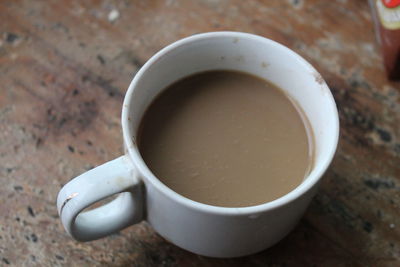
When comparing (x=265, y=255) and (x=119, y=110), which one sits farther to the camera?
(x=119, y=110)

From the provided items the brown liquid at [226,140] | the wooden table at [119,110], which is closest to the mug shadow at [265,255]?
the wooden table at [119,110]

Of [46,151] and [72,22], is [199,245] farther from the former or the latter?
[72,22]

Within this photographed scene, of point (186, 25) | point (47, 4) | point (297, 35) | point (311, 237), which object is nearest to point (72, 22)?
point (47, 4)

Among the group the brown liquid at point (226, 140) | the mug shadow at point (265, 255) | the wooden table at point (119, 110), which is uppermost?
the brown liquid at point (226, 140)

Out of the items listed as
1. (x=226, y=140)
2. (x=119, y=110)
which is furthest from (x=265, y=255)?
(x=119, y=110)

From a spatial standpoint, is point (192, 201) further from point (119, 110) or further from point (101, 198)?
point (119, 110)

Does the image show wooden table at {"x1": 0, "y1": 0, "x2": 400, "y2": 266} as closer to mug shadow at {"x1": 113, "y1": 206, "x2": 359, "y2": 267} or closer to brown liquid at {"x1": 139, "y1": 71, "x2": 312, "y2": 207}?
mug shadow at {"x1": 113, "y1": 206, "x2": 359, "y2": 267}

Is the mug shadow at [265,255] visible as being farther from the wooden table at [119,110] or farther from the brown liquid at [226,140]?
the brown liquid at [226,140]
